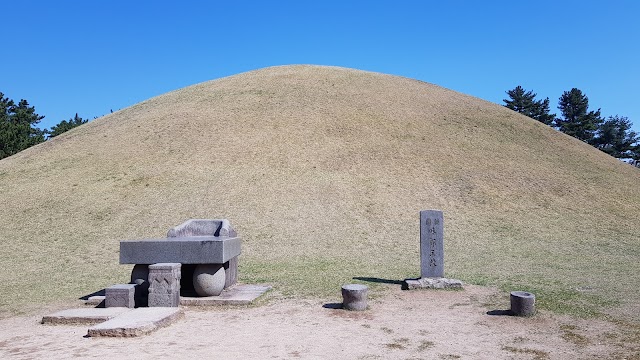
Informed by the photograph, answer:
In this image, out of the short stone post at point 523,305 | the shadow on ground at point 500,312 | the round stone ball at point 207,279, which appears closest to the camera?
the short stone post at point 523,305

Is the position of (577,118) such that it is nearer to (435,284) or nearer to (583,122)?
(583,122)

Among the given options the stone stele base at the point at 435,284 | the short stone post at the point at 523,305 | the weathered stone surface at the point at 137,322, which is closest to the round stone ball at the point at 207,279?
the weathered stone surface at the point at 137,322

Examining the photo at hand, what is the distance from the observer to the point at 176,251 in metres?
8.02

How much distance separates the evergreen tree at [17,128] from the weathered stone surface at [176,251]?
34.2 m

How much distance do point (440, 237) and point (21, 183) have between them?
20014 mm

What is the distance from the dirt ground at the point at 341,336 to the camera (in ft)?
17.3

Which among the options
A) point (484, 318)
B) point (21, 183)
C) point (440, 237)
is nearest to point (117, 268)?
point (440, 237)

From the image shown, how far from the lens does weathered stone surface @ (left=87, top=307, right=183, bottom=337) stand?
5.87 meters

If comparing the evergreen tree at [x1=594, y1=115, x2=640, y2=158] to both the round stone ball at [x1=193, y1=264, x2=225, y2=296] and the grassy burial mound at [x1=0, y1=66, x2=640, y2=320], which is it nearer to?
the grassy burial mound at [x1=0, y1=66, x2=640, y2=320]

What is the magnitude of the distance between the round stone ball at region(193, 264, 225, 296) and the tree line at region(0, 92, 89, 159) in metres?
35.0

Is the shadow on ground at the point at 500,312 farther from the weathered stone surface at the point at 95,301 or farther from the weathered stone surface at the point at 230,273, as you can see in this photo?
the weathered stone surface at the point at 95,301

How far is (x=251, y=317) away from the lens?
7.07 m

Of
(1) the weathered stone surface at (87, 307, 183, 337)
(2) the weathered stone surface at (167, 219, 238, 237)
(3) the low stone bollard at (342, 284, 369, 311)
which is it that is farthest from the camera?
(2) the weathered stone surface at (167, 219, 238, 237)

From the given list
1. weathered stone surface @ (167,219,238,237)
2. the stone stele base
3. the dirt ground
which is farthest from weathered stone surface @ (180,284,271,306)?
the stone stele base
